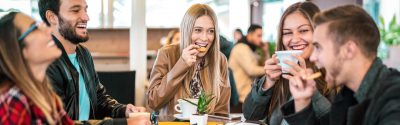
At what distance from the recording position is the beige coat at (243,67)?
18.9 feet

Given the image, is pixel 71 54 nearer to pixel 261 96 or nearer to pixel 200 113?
pixel 200 113

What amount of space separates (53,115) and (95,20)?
538 cm

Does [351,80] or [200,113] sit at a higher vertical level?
[351,80]

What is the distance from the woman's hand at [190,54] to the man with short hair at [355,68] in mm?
1007

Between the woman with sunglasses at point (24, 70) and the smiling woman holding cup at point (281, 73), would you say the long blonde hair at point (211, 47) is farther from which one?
the woman with sunglasses at point (24, 70)

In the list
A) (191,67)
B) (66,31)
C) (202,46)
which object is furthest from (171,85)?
(66,31)

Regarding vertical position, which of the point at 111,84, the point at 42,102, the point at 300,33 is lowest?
the point at 111,84

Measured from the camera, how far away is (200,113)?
213 centimetres

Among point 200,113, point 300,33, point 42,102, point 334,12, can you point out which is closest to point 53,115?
point 42,102

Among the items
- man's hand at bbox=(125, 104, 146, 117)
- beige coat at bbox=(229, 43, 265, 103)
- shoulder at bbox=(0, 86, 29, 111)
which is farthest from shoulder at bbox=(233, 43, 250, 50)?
shoulder at bbox=(0, 86, 29, 111)

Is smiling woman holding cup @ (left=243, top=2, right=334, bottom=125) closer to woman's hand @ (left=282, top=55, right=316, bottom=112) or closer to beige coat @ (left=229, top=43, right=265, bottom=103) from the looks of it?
woman's hand @ (left=282, top=55, right=316, bottom=112)

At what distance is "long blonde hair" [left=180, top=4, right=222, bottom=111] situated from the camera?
8.73 ft

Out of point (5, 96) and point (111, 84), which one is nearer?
point (5, 96)

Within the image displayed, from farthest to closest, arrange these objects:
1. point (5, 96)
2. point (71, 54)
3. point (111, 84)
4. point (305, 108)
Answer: point (111, 84)
point (71, 54)
point (305, 108)
point (5, 96)
